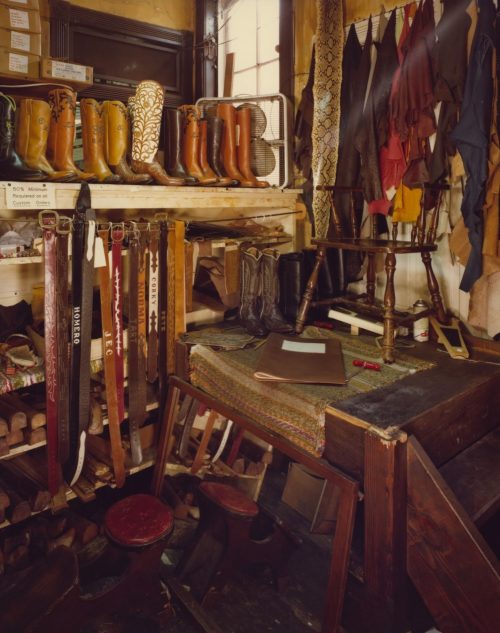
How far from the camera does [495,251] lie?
7.54 ft

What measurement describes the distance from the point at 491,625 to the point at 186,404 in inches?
68.4

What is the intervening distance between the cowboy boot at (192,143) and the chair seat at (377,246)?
675 mm

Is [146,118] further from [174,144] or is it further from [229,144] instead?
[229,144]

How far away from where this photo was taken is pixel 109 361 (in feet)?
7.84

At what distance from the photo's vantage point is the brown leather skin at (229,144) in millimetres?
2756

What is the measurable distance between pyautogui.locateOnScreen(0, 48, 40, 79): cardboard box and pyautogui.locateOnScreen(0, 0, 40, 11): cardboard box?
0.61ft

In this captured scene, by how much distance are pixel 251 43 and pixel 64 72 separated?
1704 millimetres

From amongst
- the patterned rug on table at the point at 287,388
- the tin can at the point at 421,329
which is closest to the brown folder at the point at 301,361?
the patterned rug on table at the point at 287,388

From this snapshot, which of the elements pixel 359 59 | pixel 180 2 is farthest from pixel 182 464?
pixel 180 2

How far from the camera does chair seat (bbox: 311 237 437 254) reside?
7.62ft

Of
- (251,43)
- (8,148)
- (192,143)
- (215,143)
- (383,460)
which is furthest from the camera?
(251,43)

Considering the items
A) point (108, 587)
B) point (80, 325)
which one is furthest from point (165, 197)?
point (108, 587)

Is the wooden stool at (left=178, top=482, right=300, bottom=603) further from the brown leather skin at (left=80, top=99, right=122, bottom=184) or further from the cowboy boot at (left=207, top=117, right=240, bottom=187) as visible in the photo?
the cowboy boot at (left=207, top=117, right=240, bottom=187)

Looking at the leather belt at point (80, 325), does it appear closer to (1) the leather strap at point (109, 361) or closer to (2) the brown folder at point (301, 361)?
(1) the leather strap at point (109, 361)
